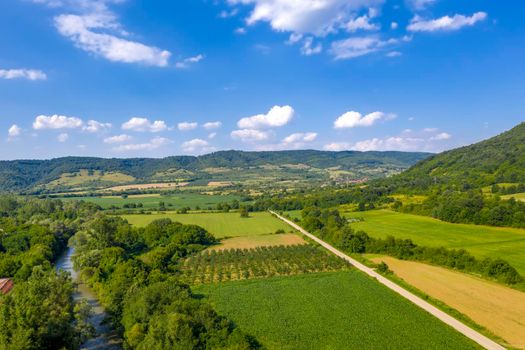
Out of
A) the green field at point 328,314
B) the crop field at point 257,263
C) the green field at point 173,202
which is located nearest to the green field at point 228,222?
the crop field at point 257,263

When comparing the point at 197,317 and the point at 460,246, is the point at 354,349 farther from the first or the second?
the point at 460,246

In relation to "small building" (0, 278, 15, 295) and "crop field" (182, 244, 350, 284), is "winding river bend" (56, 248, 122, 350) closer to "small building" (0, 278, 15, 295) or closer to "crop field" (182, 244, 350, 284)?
"small building" (0, 278, 15, 295)

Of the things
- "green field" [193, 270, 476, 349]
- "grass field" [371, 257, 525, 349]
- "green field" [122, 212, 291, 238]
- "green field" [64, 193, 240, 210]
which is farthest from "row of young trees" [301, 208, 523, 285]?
"green field" [64, 193, 240, 210]

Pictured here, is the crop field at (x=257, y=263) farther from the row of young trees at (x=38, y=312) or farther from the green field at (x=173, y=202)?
the green field at (x=173, y=202)

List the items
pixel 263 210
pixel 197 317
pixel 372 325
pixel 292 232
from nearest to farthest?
1. pixel 197 317
2. pixel 372 325
3. pixel 292 232
4. pixel 263 210

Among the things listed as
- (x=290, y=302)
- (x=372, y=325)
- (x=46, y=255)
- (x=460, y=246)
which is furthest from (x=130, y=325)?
(x=460, y=246)

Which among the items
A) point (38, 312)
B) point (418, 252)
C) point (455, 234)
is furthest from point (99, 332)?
point (455, 234)

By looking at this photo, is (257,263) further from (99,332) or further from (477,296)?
(477,296)
